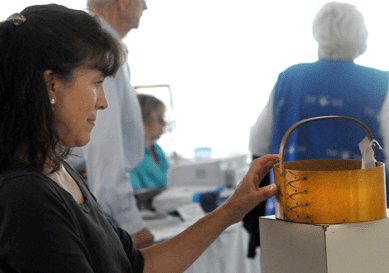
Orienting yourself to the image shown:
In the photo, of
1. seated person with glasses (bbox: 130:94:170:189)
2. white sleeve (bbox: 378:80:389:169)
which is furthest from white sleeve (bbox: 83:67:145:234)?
seated person with glasses (bbox: 130:94:170:189)

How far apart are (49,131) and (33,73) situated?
0.09m

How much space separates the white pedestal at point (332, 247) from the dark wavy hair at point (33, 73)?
475 mm

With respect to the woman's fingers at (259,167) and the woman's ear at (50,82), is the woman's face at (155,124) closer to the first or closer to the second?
the woman's fingers at (259,167)

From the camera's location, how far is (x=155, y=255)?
930mm

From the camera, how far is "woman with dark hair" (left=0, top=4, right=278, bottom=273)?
58 centimetres

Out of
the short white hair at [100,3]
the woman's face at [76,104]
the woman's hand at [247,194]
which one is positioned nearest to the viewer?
the woman's face at [76,104]

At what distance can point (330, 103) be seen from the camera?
1.43 metres

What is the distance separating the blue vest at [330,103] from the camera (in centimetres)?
141

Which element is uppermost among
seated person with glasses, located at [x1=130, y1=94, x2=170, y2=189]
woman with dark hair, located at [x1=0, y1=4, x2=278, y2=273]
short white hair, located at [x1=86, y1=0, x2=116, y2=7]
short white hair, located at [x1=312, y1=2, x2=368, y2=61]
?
short white hair, located at [x1=86, y1=0, x2=116, y2=7]

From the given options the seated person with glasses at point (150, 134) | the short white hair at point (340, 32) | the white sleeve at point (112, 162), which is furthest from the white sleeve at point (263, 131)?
the seated person with glasses at point (150, 134)

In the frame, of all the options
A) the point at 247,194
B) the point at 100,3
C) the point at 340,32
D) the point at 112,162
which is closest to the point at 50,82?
the point at 247,194

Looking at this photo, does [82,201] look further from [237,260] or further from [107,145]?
[237,260]

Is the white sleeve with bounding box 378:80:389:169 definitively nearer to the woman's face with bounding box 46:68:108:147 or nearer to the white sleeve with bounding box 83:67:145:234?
the white sleeve with bounding box 83:67:145:234

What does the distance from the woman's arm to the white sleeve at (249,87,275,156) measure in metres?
0.64
